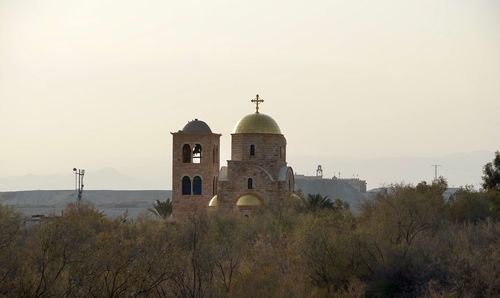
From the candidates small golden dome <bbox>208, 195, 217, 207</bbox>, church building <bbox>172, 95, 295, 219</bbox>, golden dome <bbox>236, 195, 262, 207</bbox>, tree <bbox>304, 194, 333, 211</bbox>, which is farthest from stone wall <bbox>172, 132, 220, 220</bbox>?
tree <bbox>304, 194, 333, 211</bbox>

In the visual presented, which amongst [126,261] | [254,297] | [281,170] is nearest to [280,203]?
[281,170]

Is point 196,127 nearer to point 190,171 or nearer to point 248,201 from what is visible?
point 190,171

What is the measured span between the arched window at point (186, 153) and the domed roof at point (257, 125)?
3.65 m

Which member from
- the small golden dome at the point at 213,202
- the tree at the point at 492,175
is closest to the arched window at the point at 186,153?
the small golden dome at the point at 213,202

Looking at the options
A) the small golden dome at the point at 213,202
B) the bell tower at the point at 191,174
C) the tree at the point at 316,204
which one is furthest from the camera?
the bell tower at the point at 191,174

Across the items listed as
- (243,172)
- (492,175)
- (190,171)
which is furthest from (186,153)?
(492,175)

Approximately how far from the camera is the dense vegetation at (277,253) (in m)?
26.8

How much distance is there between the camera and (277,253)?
36250mm

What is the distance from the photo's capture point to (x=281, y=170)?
56969 mm

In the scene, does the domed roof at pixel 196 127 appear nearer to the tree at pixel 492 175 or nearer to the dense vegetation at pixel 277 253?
the dense vegetation at pixel 277 253

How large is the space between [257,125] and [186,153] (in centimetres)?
539

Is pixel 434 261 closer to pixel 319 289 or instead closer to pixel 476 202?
pixel 319 289

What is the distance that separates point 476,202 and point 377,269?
1838 cm

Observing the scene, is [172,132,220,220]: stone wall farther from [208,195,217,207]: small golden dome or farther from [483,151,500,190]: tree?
[483,151,500,190]: tree
